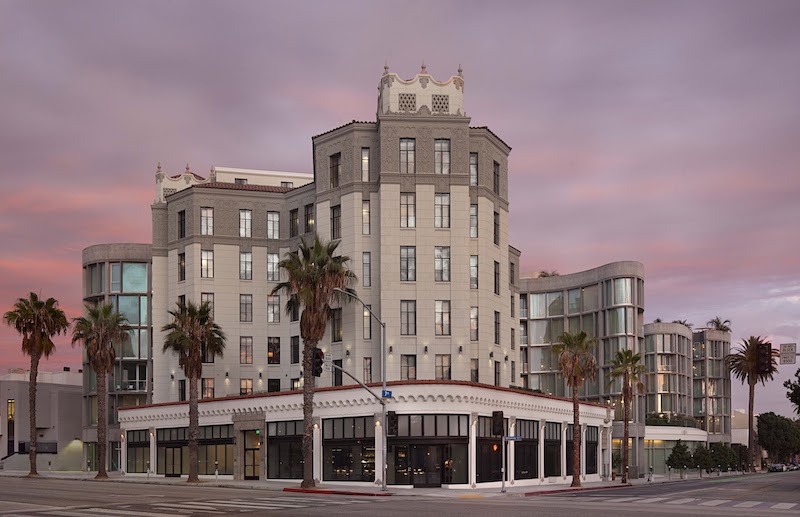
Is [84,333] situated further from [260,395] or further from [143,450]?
[260,395]

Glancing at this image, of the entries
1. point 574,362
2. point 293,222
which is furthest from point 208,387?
point 574,362

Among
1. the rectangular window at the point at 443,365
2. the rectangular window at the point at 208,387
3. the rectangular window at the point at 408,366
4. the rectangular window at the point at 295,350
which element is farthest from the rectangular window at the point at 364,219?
the rectangular window at the point at 208,387

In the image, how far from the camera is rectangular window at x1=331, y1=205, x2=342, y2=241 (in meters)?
73.1

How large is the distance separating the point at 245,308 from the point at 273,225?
304 inches

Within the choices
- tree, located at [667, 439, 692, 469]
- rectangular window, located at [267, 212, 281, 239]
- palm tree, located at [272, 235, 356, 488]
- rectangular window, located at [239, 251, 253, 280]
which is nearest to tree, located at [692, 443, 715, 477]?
tree, located at [667, 439, 692, 469]

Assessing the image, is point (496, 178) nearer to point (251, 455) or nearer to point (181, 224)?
point (251, 455)

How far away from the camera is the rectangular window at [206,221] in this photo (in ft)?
267

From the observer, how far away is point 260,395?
67438 millimetres

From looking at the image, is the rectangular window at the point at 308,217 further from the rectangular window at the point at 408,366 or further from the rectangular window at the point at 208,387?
the rectangular window at the point at 408,366

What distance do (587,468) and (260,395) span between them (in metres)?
28.5

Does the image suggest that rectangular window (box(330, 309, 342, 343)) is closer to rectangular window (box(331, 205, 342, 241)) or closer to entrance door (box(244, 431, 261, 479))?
rectangular window (box(331, 205, 342, 241))

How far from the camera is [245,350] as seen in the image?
8112 centimetres

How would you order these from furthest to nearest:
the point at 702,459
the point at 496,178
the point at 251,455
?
1. the point at 702,459
2. the point at 496,178
3. the point at 251,455

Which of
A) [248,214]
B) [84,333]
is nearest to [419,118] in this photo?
[248,214]
